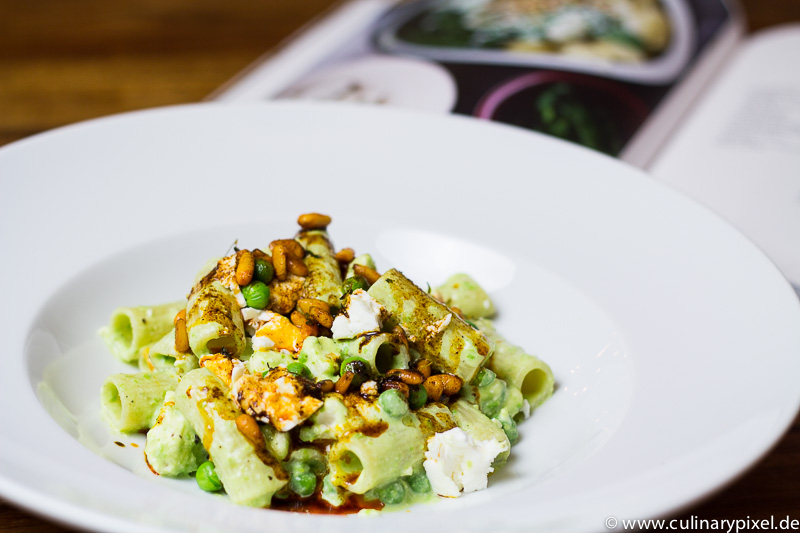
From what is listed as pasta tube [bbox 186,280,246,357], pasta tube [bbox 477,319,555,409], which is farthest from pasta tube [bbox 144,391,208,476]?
pasta tube [bbox 477,319,555,409]

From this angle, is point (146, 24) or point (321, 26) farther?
point (146, 24)

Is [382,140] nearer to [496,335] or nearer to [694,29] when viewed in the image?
[496,335]

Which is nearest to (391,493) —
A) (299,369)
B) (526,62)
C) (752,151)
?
(299,369)

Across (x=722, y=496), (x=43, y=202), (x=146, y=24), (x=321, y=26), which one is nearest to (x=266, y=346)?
(x=43, y=202)

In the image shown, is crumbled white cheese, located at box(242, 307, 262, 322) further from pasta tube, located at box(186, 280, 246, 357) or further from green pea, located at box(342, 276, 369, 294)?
green pea, located at box(342, 276, 369, 294)

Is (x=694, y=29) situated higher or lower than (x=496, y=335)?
higher

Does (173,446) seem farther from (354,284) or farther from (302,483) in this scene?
(354,284)
